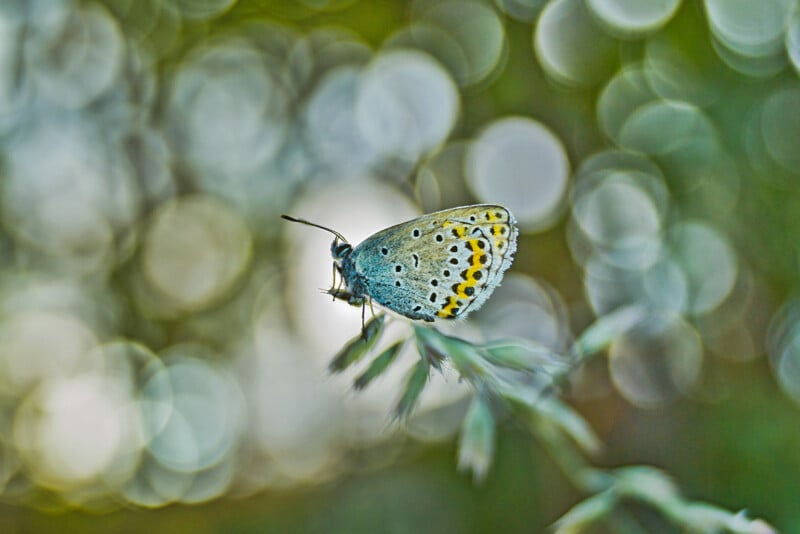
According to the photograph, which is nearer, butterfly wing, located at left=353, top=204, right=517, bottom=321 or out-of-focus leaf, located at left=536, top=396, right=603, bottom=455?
out-of-focus leaf, located at left=536, top=396, right=603, bottom=455

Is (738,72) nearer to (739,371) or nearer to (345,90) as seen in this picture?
(739,371)

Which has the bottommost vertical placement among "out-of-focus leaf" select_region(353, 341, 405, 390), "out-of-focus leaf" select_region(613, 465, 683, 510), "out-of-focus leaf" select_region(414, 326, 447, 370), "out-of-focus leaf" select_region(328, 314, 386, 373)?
"out-of-focus leaf" select_region(613, 465, 683, 510)

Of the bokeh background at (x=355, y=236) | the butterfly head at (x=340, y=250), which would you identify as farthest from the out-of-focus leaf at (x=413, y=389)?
the butterfly head at (x=340, y=250)

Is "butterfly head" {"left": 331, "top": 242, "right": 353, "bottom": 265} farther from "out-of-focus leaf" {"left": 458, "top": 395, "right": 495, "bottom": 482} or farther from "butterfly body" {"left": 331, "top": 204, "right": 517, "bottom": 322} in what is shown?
"out-of-focus leaf" {"left": 458, "top": 395, "right": 495, "bottom": 482}

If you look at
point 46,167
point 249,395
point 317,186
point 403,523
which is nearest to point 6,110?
point 46,167

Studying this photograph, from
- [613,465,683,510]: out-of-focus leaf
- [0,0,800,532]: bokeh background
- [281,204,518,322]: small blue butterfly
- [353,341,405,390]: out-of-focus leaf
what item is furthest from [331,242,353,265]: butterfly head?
[613,465,683,510]: out-of-focus leaf

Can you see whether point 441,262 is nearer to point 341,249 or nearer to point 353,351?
point 341,249
